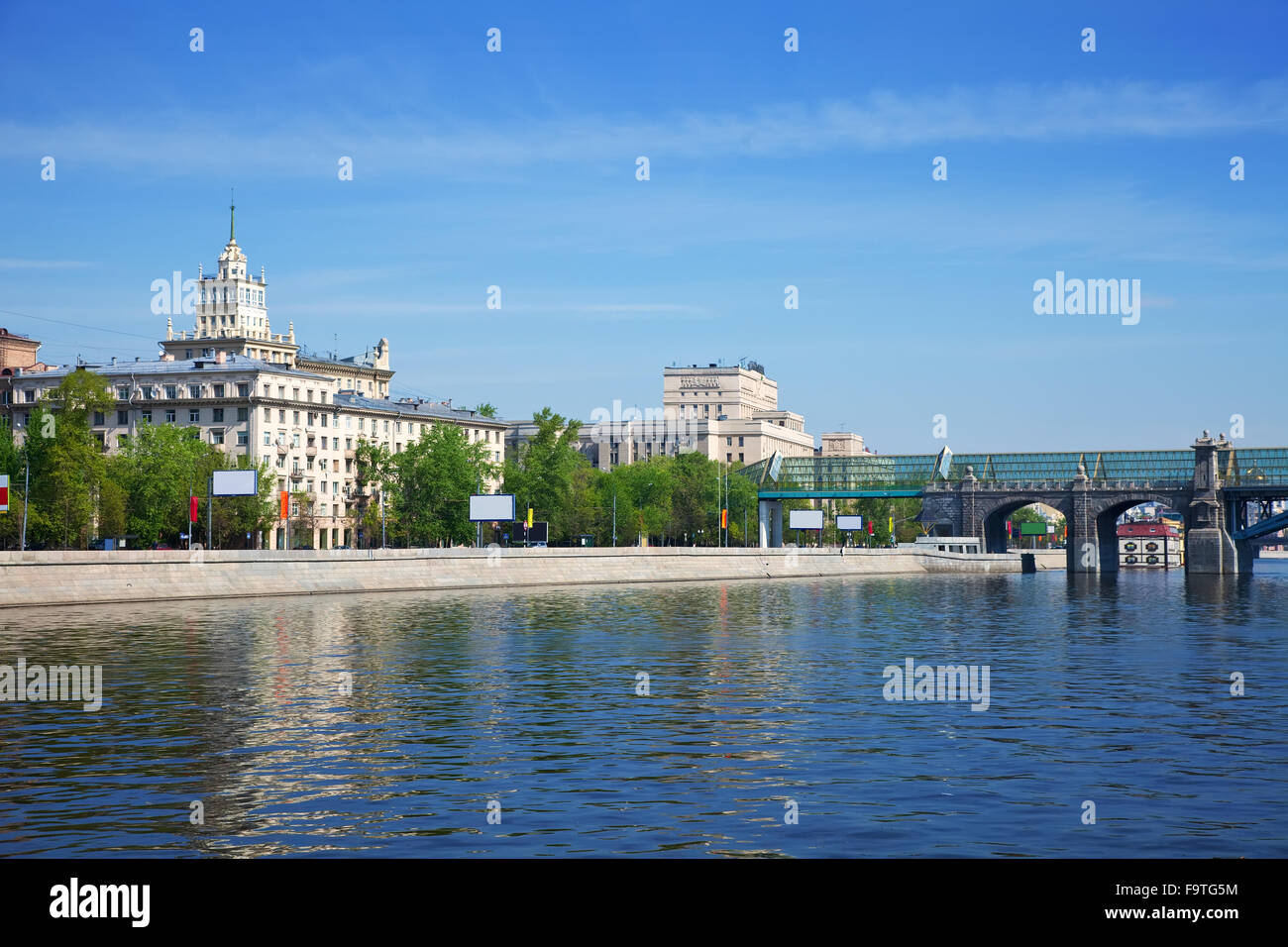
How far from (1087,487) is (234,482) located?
372 ft

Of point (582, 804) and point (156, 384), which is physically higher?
point (156, 384)

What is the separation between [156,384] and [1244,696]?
448ft

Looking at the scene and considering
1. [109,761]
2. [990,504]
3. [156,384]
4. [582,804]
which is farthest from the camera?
[990,504]

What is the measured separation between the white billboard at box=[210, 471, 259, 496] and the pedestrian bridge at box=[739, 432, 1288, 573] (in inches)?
4154

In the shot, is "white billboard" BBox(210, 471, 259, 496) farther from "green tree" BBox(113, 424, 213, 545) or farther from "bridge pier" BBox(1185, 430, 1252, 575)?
"bridge pier" BBox(1185, 430, 1252, 575)

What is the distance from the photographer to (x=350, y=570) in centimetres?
8819

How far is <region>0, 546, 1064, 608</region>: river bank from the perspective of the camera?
224ft

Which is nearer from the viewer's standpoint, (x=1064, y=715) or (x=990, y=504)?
(x=1064, y=715)

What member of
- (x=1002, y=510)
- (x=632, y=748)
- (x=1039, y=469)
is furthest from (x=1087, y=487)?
(x=632, y=748)

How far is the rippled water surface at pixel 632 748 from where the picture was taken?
17047 mm

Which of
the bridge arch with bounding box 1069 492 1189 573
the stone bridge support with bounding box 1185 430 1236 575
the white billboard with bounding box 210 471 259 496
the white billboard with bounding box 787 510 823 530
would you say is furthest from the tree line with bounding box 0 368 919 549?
the stone bridge support with bounding box 1185 430 1236 575
